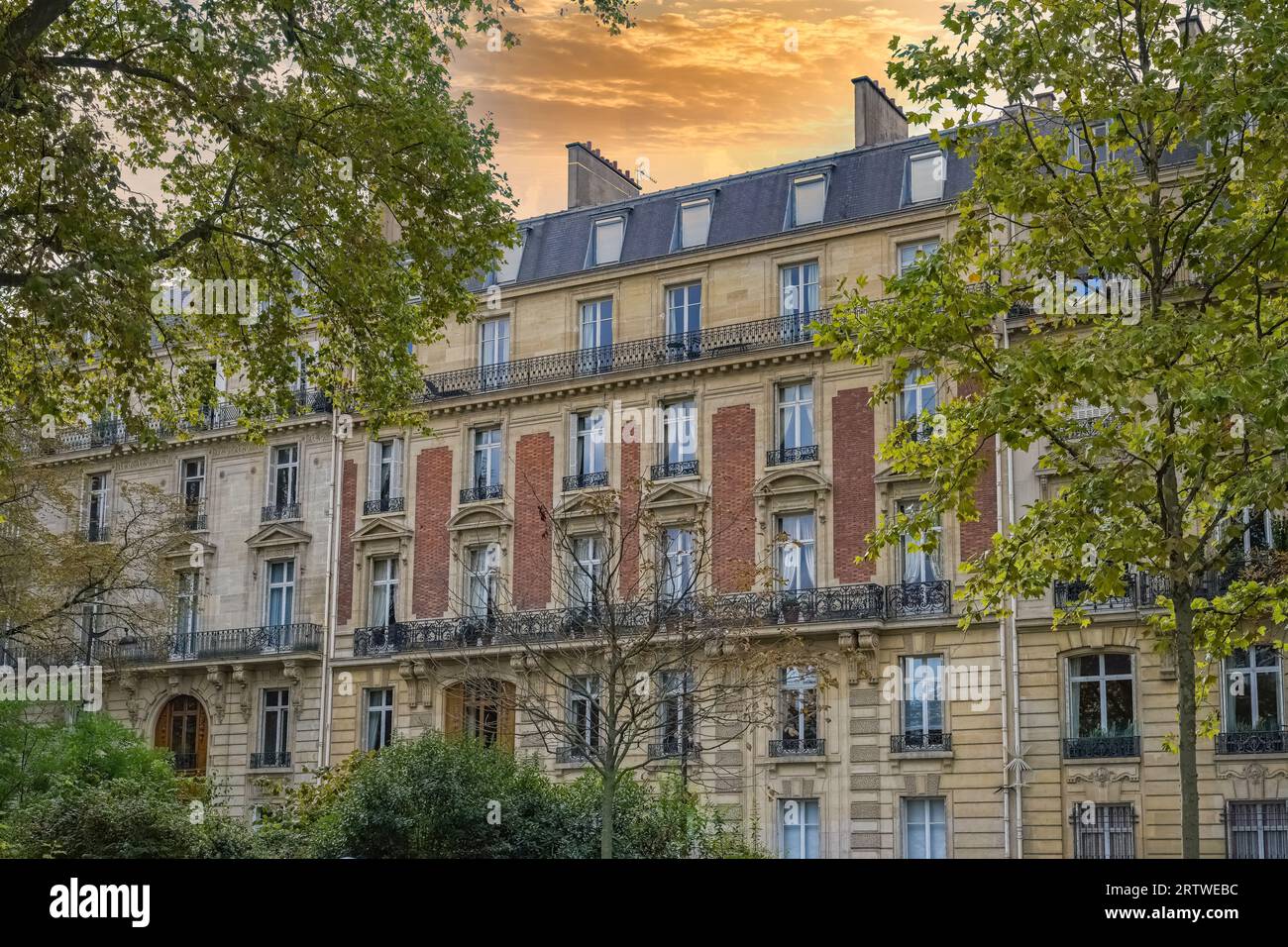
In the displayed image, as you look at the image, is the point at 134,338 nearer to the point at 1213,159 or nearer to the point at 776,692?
the point at 1213,159

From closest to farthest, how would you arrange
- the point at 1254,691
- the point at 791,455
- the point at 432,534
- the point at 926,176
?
the point at 1254,691 → the point at 926,176 → the point at 791,455 → the point at 432,534

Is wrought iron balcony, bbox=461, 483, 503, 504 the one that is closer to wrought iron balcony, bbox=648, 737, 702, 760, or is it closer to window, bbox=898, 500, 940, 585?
wrought iron balcony, bbox=648, 737, 702, 760

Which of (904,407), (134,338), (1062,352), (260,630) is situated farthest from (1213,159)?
(260,630)

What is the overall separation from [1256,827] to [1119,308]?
48.3 ft

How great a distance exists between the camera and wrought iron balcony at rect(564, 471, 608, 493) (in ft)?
123

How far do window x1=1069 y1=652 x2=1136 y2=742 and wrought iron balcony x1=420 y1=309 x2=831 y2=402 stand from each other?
32.0 feet

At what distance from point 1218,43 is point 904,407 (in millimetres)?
18264

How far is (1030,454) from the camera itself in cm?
3250

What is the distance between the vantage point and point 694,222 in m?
38.6

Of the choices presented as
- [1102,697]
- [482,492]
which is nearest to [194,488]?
[482,492]

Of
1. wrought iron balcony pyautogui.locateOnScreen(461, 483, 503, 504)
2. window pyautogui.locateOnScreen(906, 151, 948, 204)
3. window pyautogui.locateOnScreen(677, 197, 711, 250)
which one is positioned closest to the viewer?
window pyautogui.locateOnScreen(906, 151, 948, 204)

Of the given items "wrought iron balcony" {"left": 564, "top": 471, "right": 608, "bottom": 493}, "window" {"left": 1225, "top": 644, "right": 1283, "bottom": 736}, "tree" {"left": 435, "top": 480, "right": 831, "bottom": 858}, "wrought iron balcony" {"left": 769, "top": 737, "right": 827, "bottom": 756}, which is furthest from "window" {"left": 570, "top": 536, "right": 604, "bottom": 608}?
"window" {"left": 1225, "top": 644, "right": 1283, "bottom": 736}

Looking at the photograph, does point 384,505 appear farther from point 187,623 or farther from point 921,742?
point 921,742

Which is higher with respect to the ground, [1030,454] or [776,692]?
[1030,454]
